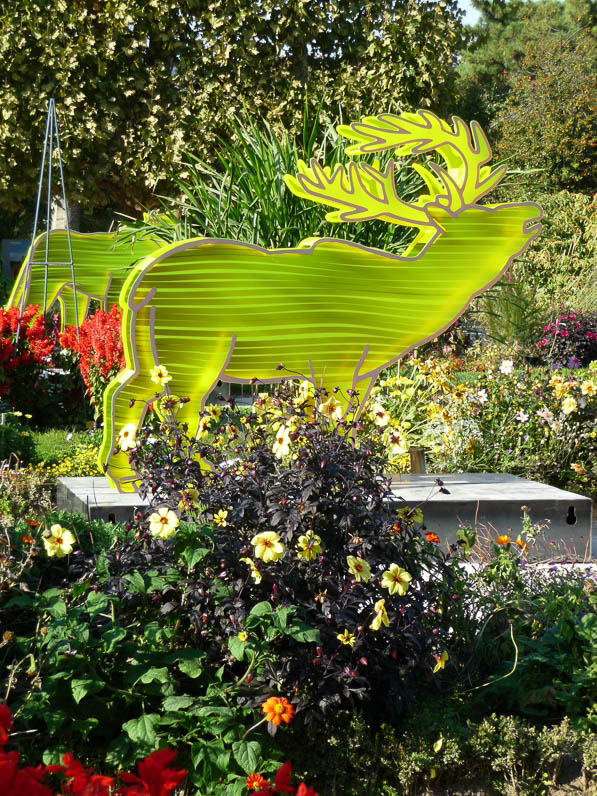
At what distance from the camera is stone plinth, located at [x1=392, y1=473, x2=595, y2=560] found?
17.0 feet

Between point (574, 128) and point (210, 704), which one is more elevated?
point (574, 128)

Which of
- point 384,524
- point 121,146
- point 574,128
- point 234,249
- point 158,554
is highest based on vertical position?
point 574,128

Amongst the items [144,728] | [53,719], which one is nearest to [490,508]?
[144,728]

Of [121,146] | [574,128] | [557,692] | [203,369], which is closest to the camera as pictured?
[557,692]

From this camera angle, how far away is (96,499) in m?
4.91

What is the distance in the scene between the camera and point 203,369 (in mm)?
4887

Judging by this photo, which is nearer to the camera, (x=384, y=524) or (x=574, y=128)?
(x=384, y=524)

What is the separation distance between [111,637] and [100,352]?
17.0ft

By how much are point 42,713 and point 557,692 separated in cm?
183

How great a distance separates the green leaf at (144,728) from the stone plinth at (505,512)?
109 inches

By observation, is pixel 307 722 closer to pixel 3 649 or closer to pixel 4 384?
pixel 3 649

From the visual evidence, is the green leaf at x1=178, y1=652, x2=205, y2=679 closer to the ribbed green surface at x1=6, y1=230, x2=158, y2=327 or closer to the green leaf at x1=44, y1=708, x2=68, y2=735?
the green leaf at x1=44, y1=708, x2=68, y2=735

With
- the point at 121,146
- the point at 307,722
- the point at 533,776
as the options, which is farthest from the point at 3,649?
the point at 121,146

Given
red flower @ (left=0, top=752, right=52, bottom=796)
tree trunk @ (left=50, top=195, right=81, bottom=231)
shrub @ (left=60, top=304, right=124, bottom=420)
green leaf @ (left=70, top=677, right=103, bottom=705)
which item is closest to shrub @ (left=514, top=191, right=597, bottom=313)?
tree trunk @ (left=50, top=195, right=81, bottom=231)
